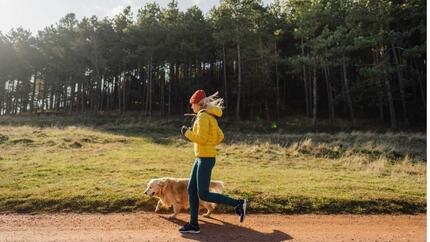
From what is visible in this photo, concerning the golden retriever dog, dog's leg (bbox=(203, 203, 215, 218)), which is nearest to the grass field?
the golden retriever dog

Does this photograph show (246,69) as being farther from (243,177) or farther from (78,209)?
(78,209)

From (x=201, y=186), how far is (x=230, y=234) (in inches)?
38.1

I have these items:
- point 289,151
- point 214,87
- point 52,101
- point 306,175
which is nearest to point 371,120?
point 214,87

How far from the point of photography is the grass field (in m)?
10.7

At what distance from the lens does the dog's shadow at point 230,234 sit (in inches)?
302

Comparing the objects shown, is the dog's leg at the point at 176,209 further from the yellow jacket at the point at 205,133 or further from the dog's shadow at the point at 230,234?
the yellow jacket at the point at 205,133

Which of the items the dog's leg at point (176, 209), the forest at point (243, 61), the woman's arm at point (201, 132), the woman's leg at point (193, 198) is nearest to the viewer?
the woman's arm at point (201, 132)

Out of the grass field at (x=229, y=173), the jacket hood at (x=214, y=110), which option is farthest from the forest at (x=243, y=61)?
the jacket hood at (x=214, y=110)

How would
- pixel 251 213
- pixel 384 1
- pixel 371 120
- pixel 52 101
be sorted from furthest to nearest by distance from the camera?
pixel 52 101 < pixel 371 120 < pixel 384 1 < pixel 251 213

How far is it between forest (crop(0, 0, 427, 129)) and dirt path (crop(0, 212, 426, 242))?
29.4 metres

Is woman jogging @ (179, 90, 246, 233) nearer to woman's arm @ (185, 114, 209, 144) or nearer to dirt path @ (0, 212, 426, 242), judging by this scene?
woman's arm @ (185, 114, 209, 144)

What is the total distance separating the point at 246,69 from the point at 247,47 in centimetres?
239

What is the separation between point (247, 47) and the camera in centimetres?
4456

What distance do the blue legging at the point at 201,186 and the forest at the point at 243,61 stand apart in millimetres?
31163
